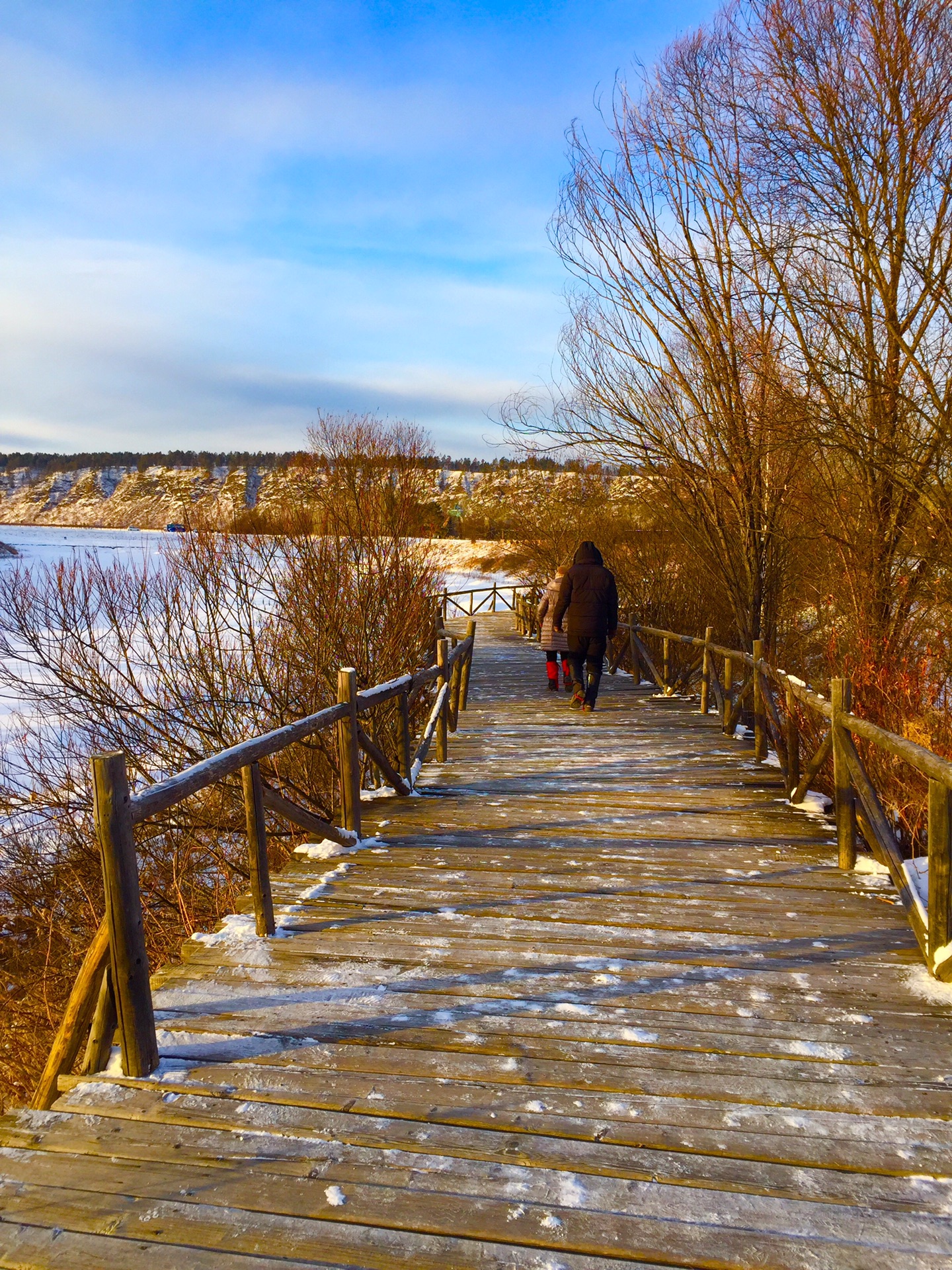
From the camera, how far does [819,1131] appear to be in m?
2.48

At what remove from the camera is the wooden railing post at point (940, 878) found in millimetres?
3531

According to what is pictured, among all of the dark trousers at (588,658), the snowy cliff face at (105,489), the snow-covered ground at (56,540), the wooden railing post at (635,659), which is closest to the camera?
the dark trousers at (588,658)

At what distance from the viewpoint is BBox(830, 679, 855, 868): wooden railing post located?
16.1 feet

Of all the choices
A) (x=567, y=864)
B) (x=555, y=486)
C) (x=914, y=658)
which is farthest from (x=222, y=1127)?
(x=555, y=486)

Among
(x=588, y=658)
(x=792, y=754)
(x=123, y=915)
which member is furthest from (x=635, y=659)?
(x=123, y=915)

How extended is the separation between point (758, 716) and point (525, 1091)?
19.2ft

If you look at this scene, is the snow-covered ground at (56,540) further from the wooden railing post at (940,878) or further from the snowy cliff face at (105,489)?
the wooden railing post at (940,878)

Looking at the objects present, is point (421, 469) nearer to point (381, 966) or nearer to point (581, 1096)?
point (381, 966)

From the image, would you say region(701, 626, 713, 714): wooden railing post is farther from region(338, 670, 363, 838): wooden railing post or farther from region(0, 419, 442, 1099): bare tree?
region(338, 670, 363, 838): wooden railing post

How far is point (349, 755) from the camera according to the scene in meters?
5.45

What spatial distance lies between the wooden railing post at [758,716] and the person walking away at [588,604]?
1851 mm

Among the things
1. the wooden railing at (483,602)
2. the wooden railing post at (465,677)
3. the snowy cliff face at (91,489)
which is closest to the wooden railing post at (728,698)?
the wooden railing post at (465,677)

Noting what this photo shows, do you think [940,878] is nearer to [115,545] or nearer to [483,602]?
[483,602]

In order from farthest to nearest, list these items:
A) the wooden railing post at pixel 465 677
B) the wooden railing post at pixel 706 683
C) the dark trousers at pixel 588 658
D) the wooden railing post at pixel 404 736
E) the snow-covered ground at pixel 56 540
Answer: the snow-covered ground at pixel 56 540
the wooden railing post at pixel 465 677
the wooden railing post at pixel 706 683
the dark trousers at pixel 588 658
the wooden railing post at pixel 404 736
